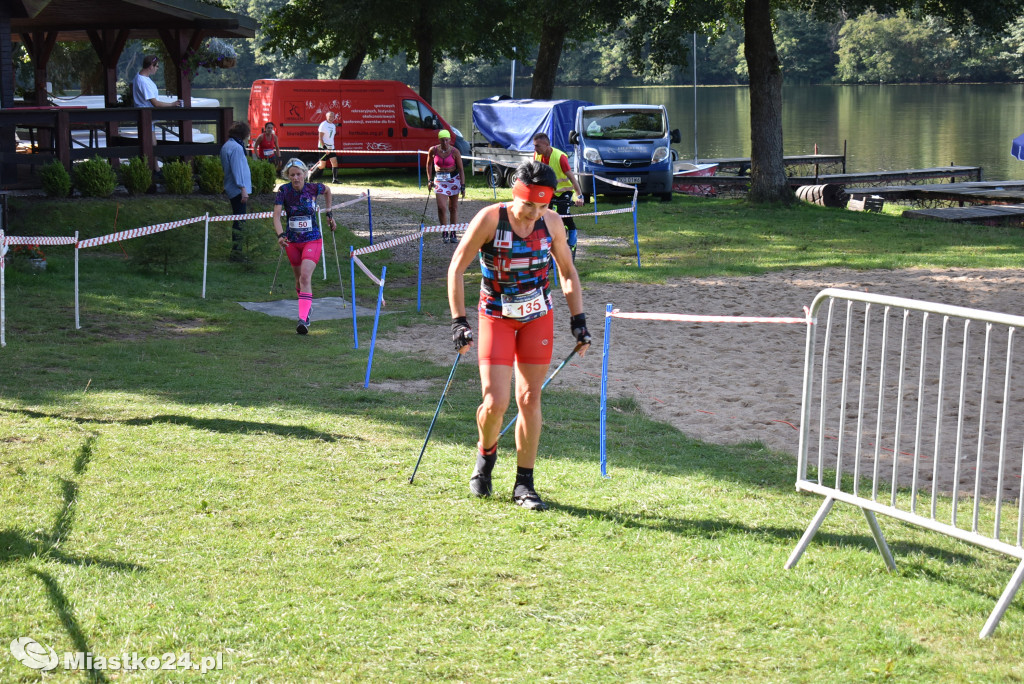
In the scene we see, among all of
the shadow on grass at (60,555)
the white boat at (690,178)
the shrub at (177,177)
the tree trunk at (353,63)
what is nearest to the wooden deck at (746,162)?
the white boat at (690,178)

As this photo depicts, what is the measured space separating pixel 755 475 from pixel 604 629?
2.62 m

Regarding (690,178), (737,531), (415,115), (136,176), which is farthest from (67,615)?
(690,178)

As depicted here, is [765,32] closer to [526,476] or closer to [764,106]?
[764,106]

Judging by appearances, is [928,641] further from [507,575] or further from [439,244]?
[439,244]

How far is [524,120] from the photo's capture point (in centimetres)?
2753

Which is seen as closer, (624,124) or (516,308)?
(516,308)

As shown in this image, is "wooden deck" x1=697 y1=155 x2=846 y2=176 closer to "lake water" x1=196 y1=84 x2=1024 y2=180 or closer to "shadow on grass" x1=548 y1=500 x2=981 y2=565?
"lake water" x1=196 y1=84 x2=1024 y2=180

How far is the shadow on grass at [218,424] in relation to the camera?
709cm

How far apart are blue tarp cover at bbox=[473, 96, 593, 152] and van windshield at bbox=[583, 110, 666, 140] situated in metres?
1.13

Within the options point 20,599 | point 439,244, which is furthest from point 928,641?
point 439,244

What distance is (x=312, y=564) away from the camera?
487cm

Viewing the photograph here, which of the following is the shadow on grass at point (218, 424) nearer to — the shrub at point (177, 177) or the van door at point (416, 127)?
the shrub at point (177, 177)

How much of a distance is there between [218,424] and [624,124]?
1966cm

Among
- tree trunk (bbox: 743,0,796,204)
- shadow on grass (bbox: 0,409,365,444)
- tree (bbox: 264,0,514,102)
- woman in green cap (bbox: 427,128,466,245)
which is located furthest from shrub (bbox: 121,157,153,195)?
tree (bbox: 264,0,514,102)
